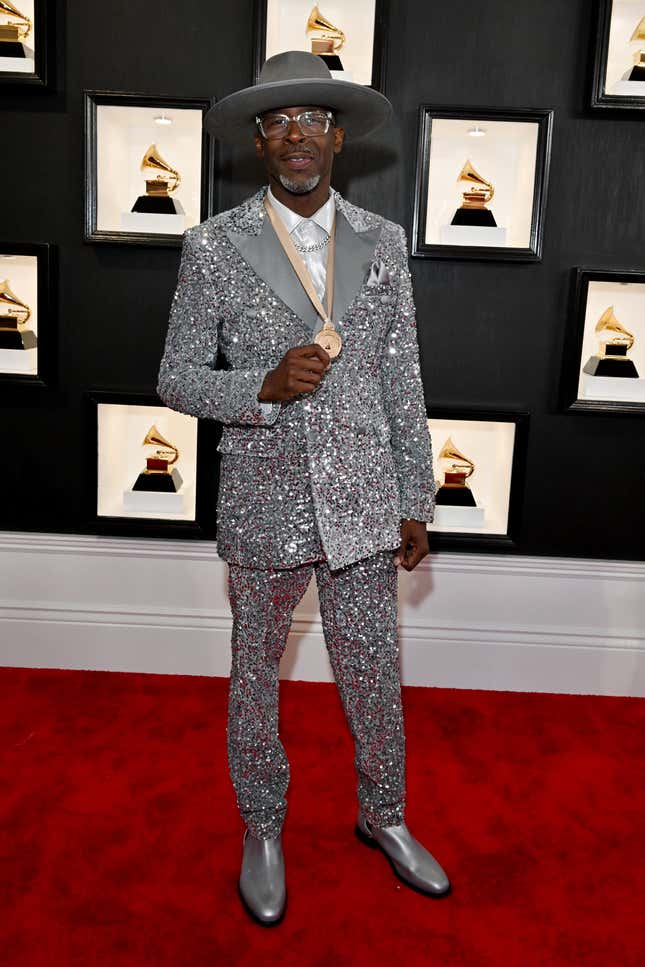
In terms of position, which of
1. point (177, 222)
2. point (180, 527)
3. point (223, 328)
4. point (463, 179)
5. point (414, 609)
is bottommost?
point (414, 609)

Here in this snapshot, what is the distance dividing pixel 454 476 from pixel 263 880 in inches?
53.9

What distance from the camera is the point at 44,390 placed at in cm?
271

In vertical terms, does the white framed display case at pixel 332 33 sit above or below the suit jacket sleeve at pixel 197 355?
above

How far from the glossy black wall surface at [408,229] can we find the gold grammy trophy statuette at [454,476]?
0.53 feet

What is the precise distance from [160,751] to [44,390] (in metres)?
1.17

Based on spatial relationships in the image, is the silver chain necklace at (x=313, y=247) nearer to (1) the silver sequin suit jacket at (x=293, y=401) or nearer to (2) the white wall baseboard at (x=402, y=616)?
(1) the silver sequin suit jacket at (x=293, y=401)

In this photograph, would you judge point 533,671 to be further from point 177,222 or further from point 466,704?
point 177,222

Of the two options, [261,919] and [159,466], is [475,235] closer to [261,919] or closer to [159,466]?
[159,466]

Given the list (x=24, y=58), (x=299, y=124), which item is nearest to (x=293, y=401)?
(x=299, y=124)

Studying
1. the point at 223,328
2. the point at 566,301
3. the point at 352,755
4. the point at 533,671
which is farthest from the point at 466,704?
the point at 223,328

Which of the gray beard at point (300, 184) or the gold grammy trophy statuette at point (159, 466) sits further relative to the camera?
the gold grammy trophy statuette at point (159, 466)

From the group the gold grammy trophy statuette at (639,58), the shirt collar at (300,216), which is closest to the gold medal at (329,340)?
the shirt collar at (300,216)

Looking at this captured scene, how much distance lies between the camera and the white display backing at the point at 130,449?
2721 mm

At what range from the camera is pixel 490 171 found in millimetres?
2602
